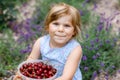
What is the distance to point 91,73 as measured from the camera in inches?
142

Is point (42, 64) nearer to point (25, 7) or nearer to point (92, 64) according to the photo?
point (92, 64)

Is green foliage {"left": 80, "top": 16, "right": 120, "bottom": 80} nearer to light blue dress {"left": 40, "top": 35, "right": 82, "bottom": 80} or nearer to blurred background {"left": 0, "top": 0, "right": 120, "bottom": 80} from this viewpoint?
blurred background {"left": 0, "top": 0, "right": 120, "bottom": 80}

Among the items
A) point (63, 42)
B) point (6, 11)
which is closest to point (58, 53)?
point (63, 42)

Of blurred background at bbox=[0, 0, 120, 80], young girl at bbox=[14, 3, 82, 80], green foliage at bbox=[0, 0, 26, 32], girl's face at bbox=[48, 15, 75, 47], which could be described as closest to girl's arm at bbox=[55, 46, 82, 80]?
young girl at bbox=[14, 3, 82, 80]

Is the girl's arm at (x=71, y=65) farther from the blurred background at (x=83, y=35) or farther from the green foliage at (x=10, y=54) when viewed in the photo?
the green foliage at (x=10, y=54)

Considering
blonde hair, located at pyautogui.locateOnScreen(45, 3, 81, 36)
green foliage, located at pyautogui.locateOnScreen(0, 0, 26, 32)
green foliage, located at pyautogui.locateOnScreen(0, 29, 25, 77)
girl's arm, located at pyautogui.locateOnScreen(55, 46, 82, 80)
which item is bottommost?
green foliage, located at pyautogui.locateOnScreen(0, 29, 25, 77)

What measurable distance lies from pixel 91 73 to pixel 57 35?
0.97 m

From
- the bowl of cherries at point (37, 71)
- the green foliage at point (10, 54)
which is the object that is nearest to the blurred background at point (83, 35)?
the green foliage at point (10, 54)

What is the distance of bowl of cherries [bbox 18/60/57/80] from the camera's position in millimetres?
2663

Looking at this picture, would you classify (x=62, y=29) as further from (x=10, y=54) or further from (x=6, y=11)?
(x=6, y=11)

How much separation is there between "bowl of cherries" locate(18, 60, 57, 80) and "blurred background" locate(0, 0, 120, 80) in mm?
449

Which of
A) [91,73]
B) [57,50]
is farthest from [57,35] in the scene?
[91,73]

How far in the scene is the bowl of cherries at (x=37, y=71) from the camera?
2663 millimetres

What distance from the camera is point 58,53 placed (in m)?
2.97
